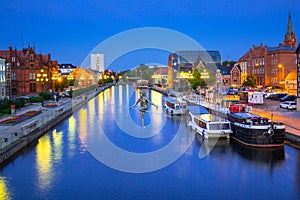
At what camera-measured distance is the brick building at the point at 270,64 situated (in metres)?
60.3

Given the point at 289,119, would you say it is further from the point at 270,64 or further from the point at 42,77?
the point at 42,77

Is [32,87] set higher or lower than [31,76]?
lower

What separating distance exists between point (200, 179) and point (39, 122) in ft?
54.5

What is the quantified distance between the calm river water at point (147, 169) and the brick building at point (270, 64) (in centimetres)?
3956

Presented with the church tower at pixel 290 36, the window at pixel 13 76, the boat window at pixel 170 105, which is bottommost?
the boat window at pixel 170 105

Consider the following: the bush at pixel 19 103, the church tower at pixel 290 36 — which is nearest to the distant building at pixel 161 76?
the church tower at pixel 290 36

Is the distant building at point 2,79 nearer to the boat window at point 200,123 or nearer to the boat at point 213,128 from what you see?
the boat window at point 200,123

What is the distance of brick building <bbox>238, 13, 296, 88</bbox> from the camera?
198 feet

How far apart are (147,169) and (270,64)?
51.6m

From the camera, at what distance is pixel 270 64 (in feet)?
210

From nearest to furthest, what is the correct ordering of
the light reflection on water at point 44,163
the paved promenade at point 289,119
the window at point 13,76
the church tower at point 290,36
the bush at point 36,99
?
the light reflection on water at point 44,163 < the paved promenade at point 289,119 < the bush at point 36,99 < the window at point 13,76 < the church tower at point 290,36

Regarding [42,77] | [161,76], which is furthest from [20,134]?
[161,76]

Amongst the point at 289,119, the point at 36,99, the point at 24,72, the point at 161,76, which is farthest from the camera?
the point at 161,76

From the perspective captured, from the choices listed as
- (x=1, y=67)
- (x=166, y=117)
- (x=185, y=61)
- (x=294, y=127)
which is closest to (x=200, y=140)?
(x=294, y=127)
